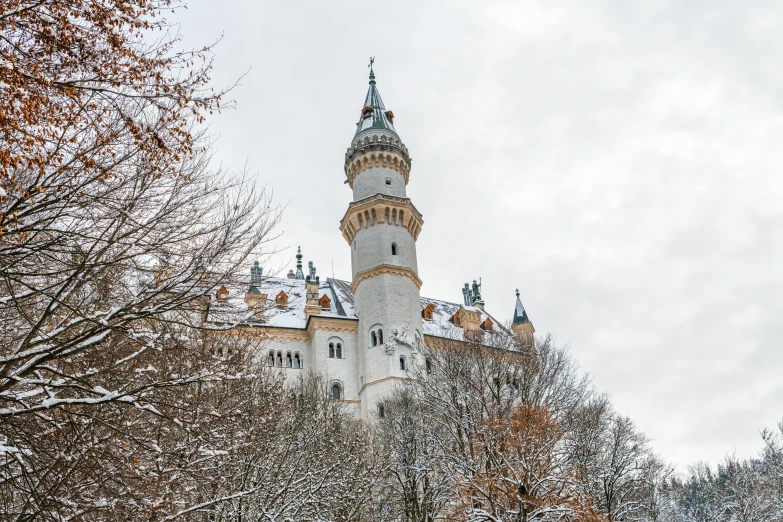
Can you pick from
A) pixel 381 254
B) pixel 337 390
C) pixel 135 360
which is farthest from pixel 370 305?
pixel 135 360

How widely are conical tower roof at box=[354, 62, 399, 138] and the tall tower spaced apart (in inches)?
3.4

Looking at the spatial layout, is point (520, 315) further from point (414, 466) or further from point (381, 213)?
point (414, 466)

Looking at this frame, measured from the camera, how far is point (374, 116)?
55188 millimetres

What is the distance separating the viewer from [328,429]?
2425 cm

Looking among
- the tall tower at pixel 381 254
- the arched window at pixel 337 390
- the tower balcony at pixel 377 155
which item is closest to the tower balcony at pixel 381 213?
the tall tower at pixel 381 254

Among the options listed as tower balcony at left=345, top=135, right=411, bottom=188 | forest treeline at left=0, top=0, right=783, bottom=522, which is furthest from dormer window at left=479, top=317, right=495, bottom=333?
forest treeline at left=0, top=0, right=783, bottom=522

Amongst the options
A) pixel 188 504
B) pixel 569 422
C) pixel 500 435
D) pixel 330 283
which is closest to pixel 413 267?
pixel 330 283

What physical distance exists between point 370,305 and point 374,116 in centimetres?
1785

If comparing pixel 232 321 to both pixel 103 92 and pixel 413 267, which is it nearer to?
pixel 103 92

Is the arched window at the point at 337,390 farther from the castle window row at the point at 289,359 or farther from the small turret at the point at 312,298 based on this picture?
the small turret at the point at 312,298

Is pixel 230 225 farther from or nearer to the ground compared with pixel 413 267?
nearer to the ground

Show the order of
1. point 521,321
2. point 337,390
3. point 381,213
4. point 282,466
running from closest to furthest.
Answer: point 282,466
point 337,390
point 381,213
point 521,321

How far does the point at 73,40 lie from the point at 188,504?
1240cm

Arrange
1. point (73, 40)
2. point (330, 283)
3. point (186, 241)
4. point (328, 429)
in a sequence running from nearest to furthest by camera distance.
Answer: point (73, 40) < point (186, 241) < point (328, 429) < point (330, 283)
